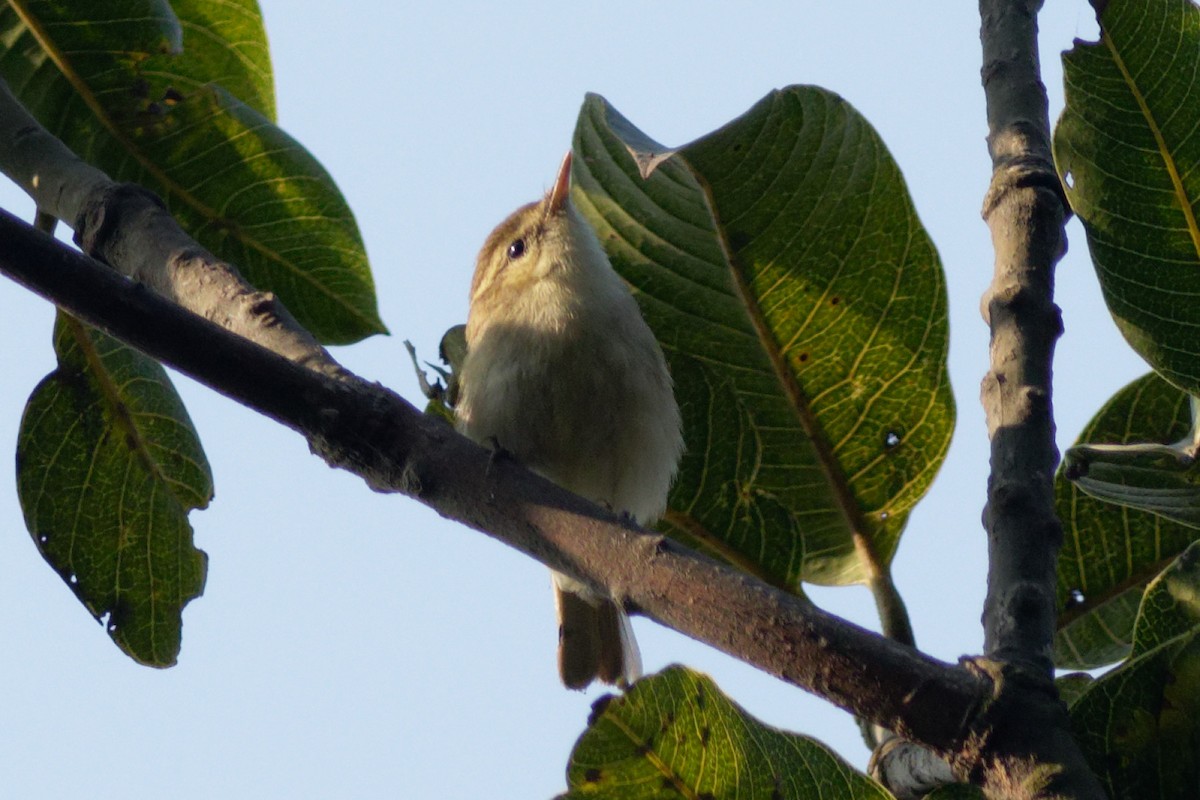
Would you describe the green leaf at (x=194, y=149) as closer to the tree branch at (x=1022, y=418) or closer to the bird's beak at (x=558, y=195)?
the tree branch at (x=1022, y=418)

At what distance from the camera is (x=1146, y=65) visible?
194 cm

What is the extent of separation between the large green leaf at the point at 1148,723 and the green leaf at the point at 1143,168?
0.53m

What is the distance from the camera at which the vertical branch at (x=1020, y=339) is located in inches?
62.2

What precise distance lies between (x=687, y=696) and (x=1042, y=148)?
3.27ft

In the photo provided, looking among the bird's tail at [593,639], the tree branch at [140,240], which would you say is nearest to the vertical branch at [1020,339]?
the tree branch at [140,240]

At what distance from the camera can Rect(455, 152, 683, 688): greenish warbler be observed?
12.0 feet

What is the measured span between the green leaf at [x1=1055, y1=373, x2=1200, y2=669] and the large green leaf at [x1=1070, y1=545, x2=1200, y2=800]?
2.42 feet

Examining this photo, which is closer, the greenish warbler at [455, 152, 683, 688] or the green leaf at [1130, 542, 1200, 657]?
the green leaf at [1130, 542, 1200, 657]

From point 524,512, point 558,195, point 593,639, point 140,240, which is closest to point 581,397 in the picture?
point 593,639

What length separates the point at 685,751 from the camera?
1.71 meters

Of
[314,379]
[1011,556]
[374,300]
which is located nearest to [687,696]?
[1011,556]

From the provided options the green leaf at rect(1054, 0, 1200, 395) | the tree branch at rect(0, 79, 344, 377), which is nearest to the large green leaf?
the green leaf at rect(1054, 0, 1200, 395)

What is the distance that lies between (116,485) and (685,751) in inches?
61.7

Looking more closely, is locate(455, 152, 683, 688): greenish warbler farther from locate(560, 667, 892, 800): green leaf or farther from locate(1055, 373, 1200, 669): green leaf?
locate(560, 667, 892, 800): green leaf
